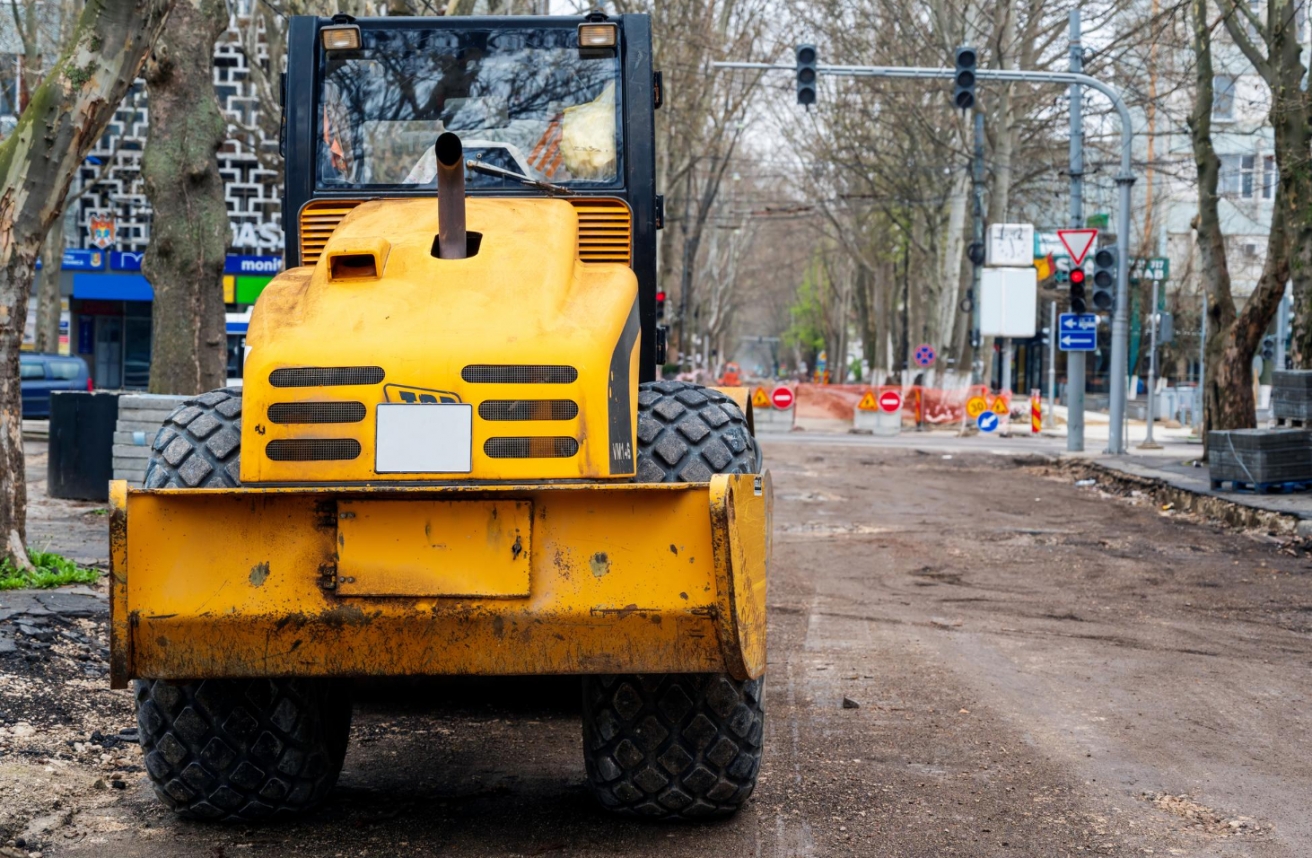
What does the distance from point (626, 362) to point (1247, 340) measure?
19622 mm

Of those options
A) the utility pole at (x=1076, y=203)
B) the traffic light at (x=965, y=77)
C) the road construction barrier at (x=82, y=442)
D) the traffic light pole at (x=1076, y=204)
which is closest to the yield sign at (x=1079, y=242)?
the utility pole at (x=1076, y=203)

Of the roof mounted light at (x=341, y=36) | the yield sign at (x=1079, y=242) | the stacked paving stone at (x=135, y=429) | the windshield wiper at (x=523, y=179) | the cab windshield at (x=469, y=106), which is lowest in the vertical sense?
Answer: the stacked paving stone at (x=135, y=429)

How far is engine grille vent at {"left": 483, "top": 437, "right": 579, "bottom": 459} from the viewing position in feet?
14.3

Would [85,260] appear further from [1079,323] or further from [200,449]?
[200,449]

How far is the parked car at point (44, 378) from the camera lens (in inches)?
1273

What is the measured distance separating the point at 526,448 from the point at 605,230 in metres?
1.70

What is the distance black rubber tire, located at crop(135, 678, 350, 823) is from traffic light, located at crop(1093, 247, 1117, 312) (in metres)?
22.8

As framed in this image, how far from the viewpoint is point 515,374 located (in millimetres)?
4410

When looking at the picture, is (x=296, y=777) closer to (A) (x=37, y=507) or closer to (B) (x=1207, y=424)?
(A) (x=37, y=507)

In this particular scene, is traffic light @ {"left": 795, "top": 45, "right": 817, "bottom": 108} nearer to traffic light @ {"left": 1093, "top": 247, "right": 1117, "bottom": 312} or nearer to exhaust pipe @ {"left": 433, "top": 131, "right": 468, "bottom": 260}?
traffic light @ {"left": 1093, "top": 247, "right": 1117, "bottom": 312}

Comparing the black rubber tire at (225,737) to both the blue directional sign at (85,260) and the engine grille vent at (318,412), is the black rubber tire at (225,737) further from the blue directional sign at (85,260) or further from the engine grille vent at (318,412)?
the blue directional sign at (85,260)

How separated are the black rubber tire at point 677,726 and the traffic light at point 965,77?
62.8 ft

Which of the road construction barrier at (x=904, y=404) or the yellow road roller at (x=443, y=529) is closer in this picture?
the yellow road roller at (x=443, y=529)

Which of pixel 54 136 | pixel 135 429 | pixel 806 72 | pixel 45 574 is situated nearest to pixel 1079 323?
pixel 806 72
